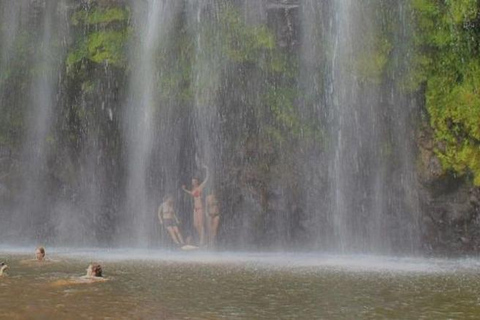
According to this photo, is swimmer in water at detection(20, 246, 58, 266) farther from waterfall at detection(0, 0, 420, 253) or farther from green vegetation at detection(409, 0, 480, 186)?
green vegetation at detection(409, 0, 480, 186)

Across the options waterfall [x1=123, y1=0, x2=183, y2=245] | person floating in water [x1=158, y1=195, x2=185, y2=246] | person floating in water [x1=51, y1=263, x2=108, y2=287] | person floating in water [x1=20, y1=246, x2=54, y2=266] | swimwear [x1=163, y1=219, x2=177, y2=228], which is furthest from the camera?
waterfall [x1=123, y1=0, x2=183, y2=245]

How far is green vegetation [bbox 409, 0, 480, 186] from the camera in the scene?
1552 cm

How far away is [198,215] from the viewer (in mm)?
18766

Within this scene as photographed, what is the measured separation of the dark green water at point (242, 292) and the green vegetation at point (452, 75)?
4.64m

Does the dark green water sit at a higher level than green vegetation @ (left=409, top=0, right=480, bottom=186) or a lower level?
lower

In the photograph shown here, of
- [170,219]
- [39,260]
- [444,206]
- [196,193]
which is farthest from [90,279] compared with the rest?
[444,206]

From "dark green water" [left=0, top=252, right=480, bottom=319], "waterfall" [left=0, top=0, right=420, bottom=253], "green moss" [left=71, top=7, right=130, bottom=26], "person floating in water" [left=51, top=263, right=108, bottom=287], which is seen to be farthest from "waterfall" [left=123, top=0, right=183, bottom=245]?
"person floating in water" [left=51, top=263, right=108, bottom=287]

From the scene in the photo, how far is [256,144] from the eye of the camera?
1923cm

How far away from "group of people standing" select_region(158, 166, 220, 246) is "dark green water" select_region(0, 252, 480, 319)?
6.42 m

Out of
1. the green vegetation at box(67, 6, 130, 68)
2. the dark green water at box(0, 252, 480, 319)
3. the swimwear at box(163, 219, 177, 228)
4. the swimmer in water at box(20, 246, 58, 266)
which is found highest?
the green vegetation at box(67, 6, 130, 68)

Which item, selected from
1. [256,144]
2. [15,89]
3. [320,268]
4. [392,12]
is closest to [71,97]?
[15,89]

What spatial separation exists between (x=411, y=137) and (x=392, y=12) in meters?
3.66

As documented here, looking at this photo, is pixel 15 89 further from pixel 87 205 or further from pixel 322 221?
pixel 322 221

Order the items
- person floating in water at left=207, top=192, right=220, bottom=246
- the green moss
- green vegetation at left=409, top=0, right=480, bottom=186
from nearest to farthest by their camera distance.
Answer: green vegetation at left=409, top=0, right=480, bottom=186 < person floating in water at left=207, top=192, right=220, bottom=246 < the green moss
